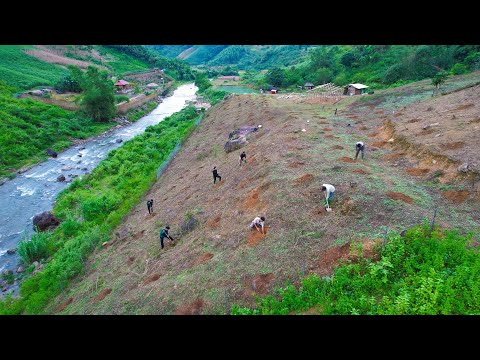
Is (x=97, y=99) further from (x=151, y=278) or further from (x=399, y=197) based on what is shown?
(x=399, y=197)

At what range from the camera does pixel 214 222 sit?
14336 mm

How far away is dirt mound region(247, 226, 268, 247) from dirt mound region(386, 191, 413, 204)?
513 cm

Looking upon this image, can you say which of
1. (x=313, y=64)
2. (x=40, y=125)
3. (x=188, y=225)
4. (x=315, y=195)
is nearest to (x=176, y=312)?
(x=188, y=225)

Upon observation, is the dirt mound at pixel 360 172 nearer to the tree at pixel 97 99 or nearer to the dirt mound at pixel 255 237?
the dirt mound at pixel 255 237

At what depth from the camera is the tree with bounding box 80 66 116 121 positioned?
Result: 4894 centimetres

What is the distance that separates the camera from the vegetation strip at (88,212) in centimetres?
1533

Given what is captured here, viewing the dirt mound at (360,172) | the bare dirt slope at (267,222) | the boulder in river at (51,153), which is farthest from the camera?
the boulder in river at (51,153)

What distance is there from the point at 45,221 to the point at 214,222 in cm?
1529

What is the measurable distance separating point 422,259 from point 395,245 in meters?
0.73

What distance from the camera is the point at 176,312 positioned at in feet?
31.0

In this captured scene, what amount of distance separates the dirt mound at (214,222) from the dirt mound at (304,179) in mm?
4076

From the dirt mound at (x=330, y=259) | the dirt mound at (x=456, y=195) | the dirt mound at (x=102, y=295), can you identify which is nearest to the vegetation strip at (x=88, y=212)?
the dirt mound at (x=102, y=295)

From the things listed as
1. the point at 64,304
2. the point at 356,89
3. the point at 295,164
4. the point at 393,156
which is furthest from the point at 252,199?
the point at 356,89

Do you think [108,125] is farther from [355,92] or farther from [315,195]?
[315,195]
